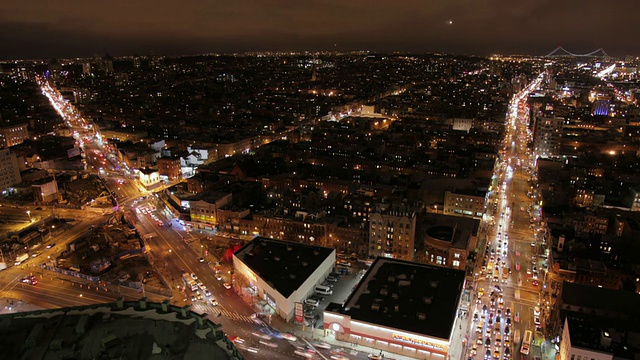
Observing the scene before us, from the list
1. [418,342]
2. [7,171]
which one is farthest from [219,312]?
[7,171]

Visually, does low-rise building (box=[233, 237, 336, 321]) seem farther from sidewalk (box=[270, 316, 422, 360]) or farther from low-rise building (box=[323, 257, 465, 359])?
low-rise building (box=[323, 257, 465, 359])

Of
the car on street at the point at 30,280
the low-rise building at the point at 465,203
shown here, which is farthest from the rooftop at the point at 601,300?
the car on street at the point at 30,280

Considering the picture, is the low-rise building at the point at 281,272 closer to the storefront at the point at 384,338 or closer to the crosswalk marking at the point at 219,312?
the crosswalk marking at the point at 219,312

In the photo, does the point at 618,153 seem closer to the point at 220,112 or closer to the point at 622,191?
the point at 622,191

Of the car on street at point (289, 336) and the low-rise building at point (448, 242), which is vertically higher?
the low-rise building at point (448, 242)

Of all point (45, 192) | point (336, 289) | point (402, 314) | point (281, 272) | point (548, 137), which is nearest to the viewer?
point (402, 314)

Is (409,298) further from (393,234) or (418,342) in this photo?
(393,234)
